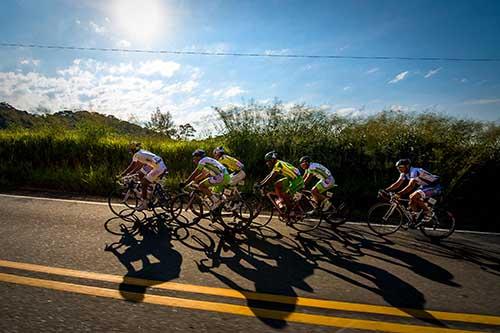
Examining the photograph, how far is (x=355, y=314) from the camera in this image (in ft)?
10.8

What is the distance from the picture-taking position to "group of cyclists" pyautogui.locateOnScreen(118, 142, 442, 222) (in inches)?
260

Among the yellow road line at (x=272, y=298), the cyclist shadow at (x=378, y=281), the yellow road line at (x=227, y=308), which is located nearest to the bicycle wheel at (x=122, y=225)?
the yellow road line at (x=272, y=298)

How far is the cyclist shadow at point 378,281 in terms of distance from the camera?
3.49m

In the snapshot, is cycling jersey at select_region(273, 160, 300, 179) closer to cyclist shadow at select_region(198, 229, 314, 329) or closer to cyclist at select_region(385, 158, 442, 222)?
cyclist shadow at select_region(198, 229, 314, 329)

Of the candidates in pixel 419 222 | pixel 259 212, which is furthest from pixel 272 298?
pixel 419 222

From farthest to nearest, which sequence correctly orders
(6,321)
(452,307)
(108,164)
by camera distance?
(108,164) → (452,307) → (6,321)

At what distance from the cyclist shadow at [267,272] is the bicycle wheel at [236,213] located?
882 millimetres

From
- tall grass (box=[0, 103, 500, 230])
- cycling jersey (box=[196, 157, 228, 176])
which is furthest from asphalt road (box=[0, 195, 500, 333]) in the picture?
tall grass (box=[0, 103, 500, 230])

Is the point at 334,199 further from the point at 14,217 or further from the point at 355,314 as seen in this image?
the point at 14,217

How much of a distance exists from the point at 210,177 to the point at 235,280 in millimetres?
3120

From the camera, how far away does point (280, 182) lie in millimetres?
7203

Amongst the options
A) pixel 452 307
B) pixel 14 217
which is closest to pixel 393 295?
pixel 452 307

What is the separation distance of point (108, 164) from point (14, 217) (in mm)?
4602

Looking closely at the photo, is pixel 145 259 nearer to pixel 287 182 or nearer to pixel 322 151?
A: pixel 287 182
